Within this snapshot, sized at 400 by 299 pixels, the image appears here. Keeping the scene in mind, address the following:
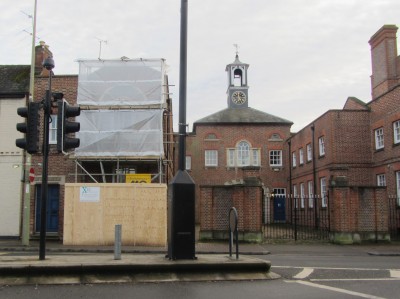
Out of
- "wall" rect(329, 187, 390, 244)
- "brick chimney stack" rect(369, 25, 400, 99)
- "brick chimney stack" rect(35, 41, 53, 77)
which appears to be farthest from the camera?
"brick chimney stack" rect(369, 25, 400, 99)

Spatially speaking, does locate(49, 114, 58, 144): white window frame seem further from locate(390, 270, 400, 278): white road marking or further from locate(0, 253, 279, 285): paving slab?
locate(390, 270, 400, 278): white road marking

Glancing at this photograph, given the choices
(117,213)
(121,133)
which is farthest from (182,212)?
(121,133)

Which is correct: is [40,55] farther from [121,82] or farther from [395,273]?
[395,273]

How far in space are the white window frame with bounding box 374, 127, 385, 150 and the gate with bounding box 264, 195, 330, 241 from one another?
4.62 metres

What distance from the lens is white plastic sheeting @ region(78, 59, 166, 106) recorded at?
21516mm

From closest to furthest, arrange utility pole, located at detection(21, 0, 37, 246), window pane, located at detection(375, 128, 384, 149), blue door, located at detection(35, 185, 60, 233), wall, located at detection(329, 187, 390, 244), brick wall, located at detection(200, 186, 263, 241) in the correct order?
utility pole, located at detection(21, 0, 37, 246), wall, located at detection(329, 187, 390, 244), brick wall, located at detection(200, 186, 263, 241), blue door, located at detection(35, 185, 60, 233), window pane, located at detection(375, 128, 384, 149)

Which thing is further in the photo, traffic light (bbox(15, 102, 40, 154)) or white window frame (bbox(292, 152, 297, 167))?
white window frame (bbox(292, 152, 297, 167))

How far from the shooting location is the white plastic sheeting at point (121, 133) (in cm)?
2078

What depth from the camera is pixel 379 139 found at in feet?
91.7

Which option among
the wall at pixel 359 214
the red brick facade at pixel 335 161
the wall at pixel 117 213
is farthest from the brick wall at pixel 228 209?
the wall at pixel 359 214

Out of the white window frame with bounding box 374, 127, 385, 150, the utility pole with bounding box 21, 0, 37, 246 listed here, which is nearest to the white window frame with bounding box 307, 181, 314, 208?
the white window frame with bounding box 374, 127, 385, 150

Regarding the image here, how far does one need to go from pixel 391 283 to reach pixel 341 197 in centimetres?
1165

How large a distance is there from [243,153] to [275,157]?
3.15m

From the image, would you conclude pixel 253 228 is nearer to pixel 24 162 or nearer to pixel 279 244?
pixel 279 244
